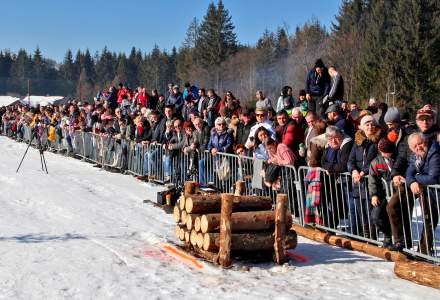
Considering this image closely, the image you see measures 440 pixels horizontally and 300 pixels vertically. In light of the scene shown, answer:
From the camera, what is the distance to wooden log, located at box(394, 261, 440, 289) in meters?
6.37

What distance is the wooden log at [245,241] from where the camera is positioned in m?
7.19

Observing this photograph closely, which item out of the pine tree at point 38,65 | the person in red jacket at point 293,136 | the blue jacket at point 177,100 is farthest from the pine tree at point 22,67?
the person in red jacket at point 293,136

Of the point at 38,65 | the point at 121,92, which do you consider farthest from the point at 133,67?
the point at 121,92

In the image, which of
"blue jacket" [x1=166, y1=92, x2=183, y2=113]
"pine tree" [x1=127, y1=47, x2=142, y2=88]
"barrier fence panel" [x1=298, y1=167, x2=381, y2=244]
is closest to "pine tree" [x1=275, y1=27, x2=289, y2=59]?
"pine tree" [x1=127, y1=47, x2=142, y2=88]

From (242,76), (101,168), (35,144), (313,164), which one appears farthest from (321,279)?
(242,76)

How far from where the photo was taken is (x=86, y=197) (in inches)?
481

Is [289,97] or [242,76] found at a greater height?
[242,76]

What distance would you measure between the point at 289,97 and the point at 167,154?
3.45 m

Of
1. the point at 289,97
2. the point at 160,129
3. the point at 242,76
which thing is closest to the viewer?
the point at 289,97

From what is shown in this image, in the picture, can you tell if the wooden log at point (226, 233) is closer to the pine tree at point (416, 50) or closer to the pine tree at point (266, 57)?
the pine tree at point (416, 50)

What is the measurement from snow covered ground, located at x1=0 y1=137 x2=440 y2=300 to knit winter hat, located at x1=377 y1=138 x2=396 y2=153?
1.57m

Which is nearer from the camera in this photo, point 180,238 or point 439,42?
point 180,238

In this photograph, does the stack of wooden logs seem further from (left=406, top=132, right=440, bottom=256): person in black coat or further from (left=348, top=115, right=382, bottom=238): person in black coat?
(left=406, top=132, right=440, bottom=256): person in black coat

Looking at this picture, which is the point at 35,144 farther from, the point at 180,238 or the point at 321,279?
the point at 321,279
